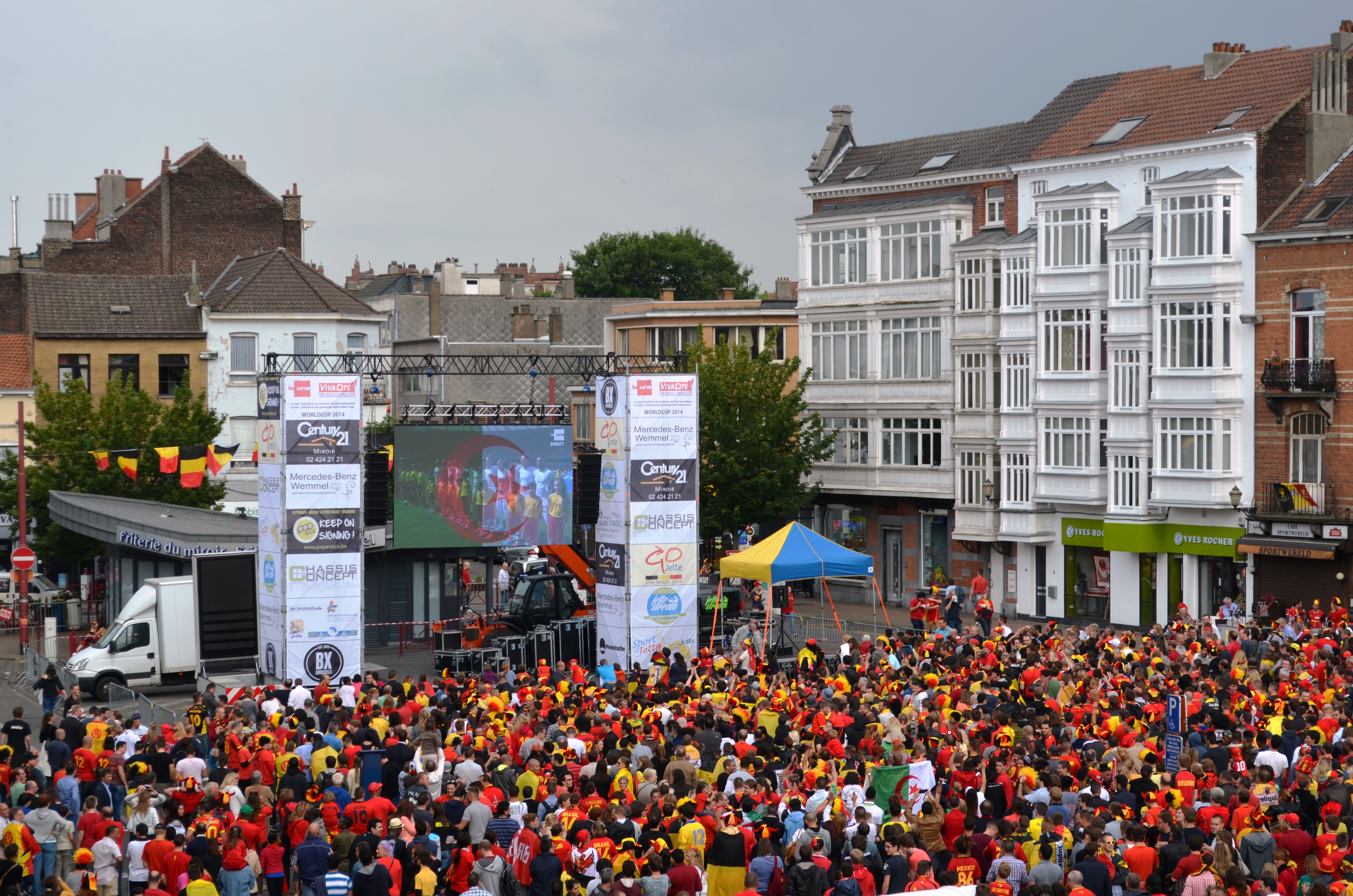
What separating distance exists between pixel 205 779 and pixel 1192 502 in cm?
2799

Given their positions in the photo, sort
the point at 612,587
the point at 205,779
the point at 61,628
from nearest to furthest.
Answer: the point at 205,779 → the point at 612,587 → the point at 61,628

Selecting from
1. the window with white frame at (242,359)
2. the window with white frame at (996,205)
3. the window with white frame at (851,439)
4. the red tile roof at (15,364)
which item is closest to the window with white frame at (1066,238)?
the window with white frame at (996,205)

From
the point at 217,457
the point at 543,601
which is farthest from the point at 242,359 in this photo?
the point at 543,601

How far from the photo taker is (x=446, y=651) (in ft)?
106

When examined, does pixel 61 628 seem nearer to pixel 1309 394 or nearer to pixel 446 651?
pixel 446 651

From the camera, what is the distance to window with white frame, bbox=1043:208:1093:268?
41.6 m

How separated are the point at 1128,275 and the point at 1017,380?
462 cm

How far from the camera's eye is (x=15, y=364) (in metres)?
55.1

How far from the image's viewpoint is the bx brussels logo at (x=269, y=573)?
29781mm

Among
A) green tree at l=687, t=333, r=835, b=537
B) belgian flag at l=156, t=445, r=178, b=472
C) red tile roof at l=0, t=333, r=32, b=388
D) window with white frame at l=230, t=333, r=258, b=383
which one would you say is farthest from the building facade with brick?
red tile roof at l=0, t=333, r=32, b=388

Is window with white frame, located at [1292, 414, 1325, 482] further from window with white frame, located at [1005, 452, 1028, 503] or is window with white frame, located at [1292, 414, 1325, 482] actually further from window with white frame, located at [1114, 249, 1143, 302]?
window with white frame, located at [1005, 452, 1028, 503]

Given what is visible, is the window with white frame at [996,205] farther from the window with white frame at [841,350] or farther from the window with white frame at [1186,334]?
the window with white frame at [1186,334]

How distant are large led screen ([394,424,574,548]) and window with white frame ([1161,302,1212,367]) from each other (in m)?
16.1

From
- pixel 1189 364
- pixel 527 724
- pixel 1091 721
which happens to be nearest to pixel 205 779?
pixel 527 724
